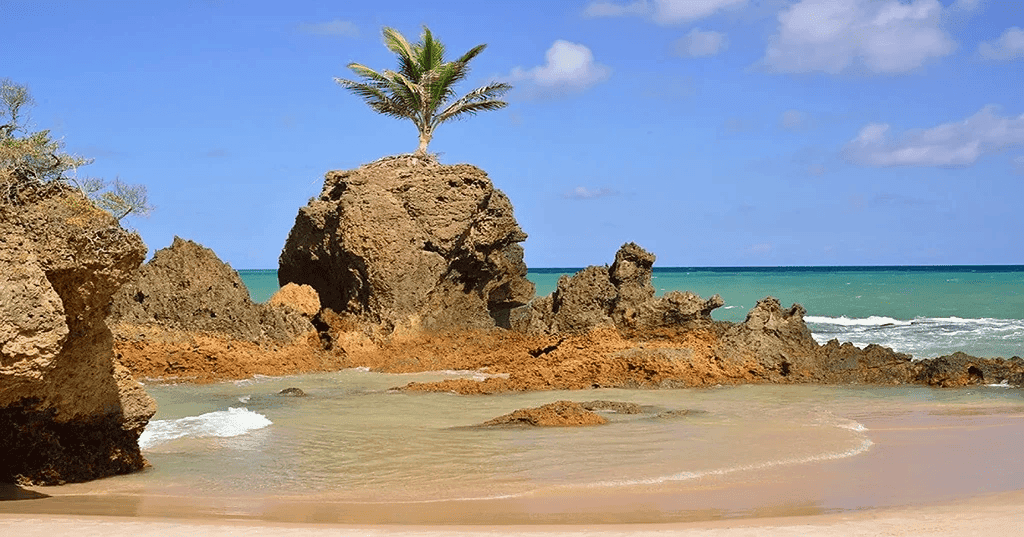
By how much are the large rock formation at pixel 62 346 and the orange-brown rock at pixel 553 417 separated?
4007 millimetres

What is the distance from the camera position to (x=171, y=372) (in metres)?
15.8

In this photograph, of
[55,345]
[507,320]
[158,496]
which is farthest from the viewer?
[507,320]

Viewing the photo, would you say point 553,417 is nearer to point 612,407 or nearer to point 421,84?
point 612,407

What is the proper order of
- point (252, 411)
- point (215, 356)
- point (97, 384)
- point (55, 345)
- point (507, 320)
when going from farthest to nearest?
point (507, 320) < point (215, 356) < point (252, 411) < point (97, 384) < point (55, 345)

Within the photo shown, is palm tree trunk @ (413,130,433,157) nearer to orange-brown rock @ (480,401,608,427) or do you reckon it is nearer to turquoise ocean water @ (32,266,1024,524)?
turquoise ocean water @ (32,266,1024,524)

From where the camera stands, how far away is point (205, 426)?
10.7 metres

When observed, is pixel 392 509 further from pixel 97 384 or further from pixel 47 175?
pixel 47 175

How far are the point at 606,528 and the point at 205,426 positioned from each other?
590 cm

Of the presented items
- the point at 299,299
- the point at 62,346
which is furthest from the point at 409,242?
the point at 62,346

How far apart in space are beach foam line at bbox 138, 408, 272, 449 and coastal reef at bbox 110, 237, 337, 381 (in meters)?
4.45

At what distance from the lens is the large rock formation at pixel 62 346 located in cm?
646

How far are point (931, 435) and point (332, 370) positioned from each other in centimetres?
971

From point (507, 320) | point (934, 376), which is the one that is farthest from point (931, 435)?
point (507, 320)

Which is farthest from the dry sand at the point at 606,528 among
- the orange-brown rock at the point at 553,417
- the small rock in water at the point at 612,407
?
the small rock in water at the point at 612,407
